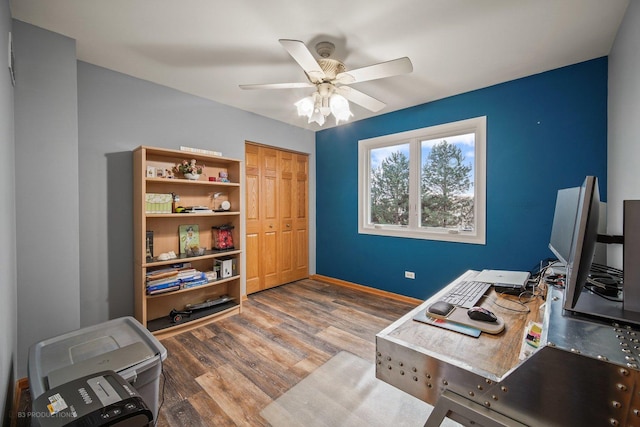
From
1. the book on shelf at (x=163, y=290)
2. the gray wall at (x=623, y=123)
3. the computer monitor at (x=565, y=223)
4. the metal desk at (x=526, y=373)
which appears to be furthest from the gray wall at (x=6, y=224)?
the gray wall at (x=623, y=123)

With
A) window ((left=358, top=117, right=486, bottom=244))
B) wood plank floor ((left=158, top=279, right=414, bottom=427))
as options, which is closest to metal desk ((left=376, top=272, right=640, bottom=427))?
wood plank floor ((left=158, top=279, right=414, bottom=427))

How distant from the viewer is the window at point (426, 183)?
2883 mm

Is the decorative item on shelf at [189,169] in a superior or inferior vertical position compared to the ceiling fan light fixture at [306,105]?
inferior

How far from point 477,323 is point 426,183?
2.50 meters

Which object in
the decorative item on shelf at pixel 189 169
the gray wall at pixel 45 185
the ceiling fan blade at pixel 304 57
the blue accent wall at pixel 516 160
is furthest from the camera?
the decorative item on shelf at pixel 189 169

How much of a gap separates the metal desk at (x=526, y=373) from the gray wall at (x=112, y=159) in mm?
2643

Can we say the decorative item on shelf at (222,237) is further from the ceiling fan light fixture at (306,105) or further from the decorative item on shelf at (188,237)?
the ceiling fan light fixture at (306,105)

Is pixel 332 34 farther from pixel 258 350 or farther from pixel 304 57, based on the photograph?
pixel 258 350

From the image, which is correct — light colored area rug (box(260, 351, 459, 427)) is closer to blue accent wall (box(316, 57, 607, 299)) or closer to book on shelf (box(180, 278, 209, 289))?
book on shelf (box(180, 278, 209, 289))

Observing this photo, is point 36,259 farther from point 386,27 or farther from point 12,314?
point 386,27

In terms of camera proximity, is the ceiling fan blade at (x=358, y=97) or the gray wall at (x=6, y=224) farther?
the ceiling fan blade at (x=358, y=97)

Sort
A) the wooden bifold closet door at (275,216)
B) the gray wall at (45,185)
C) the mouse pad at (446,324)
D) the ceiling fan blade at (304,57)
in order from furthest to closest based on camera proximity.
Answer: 1. the wooden bifold closet door at (275,216)
2. the gray wall at (45,185)
3. the ceiling fan blade at (304,57)
4. the mouse pad at (446,324)

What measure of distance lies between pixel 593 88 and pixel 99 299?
4.73 m

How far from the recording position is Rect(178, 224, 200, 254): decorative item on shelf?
2.82 meters
